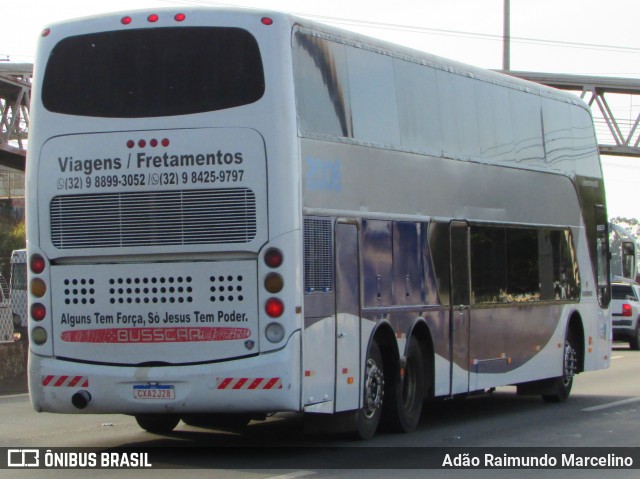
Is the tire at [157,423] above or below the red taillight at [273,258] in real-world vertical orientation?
below

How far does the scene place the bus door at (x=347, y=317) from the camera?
1204 cm

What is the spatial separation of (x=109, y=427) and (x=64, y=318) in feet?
10.7

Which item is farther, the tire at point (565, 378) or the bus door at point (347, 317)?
the tire at point (565, 378)

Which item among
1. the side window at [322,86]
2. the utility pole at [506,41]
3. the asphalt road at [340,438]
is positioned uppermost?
the utility pole at [506,41]

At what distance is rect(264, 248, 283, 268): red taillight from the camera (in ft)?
36.7

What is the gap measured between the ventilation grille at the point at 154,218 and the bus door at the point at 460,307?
418cm

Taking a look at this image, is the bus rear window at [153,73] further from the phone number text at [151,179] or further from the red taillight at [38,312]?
the red taillight at [38,312]

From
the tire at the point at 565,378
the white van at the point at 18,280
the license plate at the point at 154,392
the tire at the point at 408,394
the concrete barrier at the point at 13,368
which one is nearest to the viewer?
the license plate at the point at 154,392

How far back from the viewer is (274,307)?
36.6ft

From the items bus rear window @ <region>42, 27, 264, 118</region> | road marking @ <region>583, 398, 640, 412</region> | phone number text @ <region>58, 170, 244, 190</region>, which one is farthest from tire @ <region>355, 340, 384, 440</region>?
road marking @ <region>583, 398, 640, 412</region>

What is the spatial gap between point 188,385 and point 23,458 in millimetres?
1876

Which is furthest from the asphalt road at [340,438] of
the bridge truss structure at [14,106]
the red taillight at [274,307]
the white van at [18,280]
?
the bridge truss structure at [14,106]

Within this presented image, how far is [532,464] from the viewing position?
11539 mm

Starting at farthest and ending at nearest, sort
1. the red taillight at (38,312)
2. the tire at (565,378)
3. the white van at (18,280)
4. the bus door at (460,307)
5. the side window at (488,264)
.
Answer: the white van at (18,280) < the tire at (565,378) < the side window at (488,264) < the bus door at (460,307) < the red taillight at (38,312)
